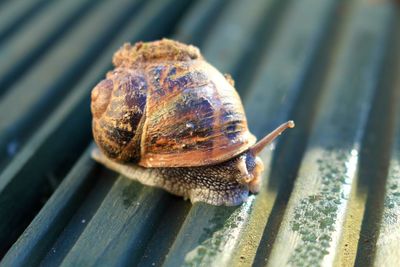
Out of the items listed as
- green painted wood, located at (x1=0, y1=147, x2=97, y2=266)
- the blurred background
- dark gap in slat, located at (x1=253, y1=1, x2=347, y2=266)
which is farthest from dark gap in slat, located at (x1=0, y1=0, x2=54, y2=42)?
dark gap in slat, located at (x1=253, y1=1, x2=347, y2=266)

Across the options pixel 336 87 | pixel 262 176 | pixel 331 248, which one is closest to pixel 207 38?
pixel 336 87

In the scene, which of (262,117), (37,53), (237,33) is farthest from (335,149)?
(37,53)

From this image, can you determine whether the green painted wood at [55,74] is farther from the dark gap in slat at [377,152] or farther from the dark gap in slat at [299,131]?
the dark gap in slat at [377,152]

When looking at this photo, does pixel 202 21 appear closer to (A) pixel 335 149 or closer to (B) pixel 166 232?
(A) pixel 335 149

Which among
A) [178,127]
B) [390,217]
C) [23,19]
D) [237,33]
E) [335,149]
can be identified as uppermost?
[23,19]

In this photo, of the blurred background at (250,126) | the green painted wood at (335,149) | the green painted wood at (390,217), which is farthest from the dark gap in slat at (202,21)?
the green painted wood at (390,217)
